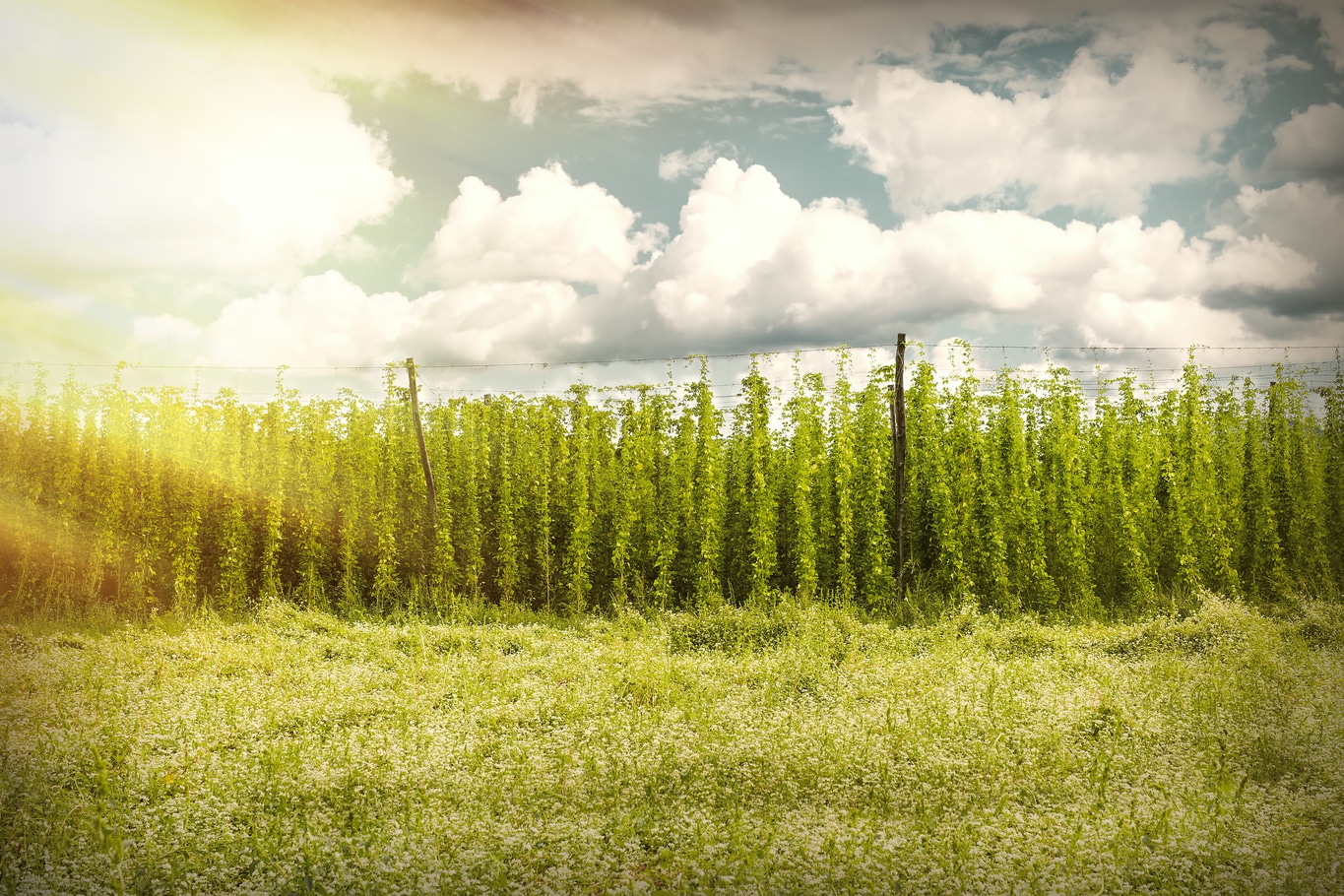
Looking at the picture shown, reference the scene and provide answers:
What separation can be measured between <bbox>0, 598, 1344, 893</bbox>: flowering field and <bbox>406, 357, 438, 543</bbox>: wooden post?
149 inches

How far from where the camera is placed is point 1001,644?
787 cm

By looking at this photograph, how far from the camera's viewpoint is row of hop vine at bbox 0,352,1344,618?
432 inches

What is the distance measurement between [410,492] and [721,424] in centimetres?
472

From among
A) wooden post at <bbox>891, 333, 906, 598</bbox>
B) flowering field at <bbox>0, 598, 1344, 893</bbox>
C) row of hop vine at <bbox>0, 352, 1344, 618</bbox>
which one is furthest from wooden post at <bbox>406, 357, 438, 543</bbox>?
wooden post at <bbox>891, 333, 906, 598</bbox>

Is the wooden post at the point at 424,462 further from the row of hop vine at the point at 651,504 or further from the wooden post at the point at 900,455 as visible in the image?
the wooden post at the point at 900,455

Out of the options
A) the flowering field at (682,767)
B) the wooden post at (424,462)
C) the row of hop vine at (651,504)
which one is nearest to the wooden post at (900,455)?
the row of hop vine at (651,504)

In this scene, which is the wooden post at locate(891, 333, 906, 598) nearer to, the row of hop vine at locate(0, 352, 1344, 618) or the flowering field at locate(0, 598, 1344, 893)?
the row of hop vine at locate(0, 352, 1344, 618)

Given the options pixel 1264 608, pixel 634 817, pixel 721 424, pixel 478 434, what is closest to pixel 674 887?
pixel 634 817

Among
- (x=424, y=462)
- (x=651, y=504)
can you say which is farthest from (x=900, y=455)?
(x=424, y=462)

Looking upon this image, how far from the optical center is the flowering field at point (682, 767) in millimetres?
3738

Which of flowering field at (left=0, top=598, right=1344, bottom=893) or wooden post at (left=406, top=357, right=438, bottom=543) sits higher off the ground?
wooden post at (left=406, top=357, right=438, bottom=543)

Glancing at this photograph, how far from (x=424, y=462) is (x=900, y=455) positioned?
21.9ft

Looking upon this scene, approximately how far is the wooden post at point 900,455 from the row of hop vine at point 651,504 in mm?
186

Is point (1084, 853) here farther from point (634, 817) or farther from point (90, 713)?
point (90, 713)
